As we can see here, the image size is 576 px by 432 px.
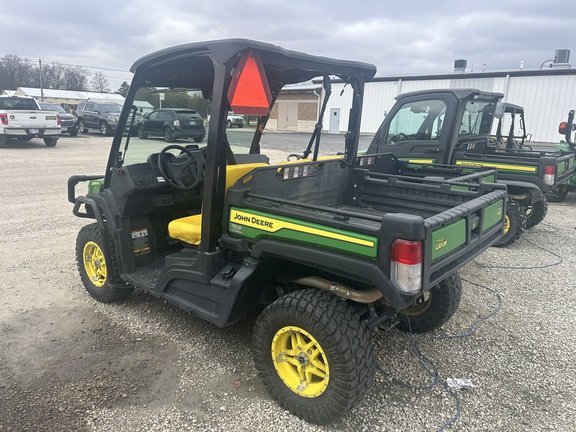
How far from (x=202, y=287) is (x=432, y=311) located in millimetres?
1825

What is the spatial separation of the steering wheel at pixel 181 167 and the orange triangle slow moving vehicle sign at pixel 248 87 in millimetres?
1076

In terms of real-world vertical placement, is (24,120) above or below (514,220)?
above

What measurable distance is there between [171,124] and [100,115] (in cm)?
2087

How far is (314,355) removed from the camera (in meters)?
2.55

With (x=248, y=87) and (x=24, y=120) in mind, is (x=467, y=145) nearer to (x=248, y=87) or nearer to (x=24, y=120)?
(x=248, y=87)

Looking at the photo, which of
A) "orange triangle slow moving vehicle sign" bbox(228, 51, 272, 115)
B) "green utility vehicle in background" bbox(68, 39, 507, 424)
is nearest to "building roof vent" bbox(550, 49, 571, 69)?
"green utility vehicle in background" bbox(68, 39, 507, 424)

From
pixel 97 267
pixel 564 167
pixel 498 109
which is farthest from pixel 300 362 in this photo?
pixel 498 109

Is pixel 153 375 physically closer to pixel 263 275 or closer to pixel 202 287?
pixel 202 287

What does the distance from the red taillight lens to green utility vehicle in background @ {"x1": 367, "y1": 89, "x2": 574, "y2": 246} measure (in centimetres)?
436

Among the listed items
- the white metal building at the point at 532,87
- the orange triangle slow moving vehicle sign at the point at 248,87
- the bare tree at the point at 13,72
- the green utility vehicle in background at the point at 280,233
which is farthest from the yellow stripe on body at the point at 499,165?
the bare tree at the point at 13,72

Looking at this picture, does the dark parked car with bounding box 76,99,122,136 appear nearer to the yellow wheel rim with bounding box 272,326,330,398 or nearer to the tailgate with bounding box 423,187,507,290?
the yellow wheel rim with bounding box 272,326,330,398

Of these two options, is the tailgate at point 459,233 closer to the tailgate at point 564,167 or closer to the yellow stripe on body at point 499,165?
the yellow stripe on body at point 499,165

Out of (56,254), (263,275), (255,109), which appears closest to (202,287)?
(263,275)

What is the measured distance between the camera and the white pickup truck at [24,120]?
1516 centimetres
